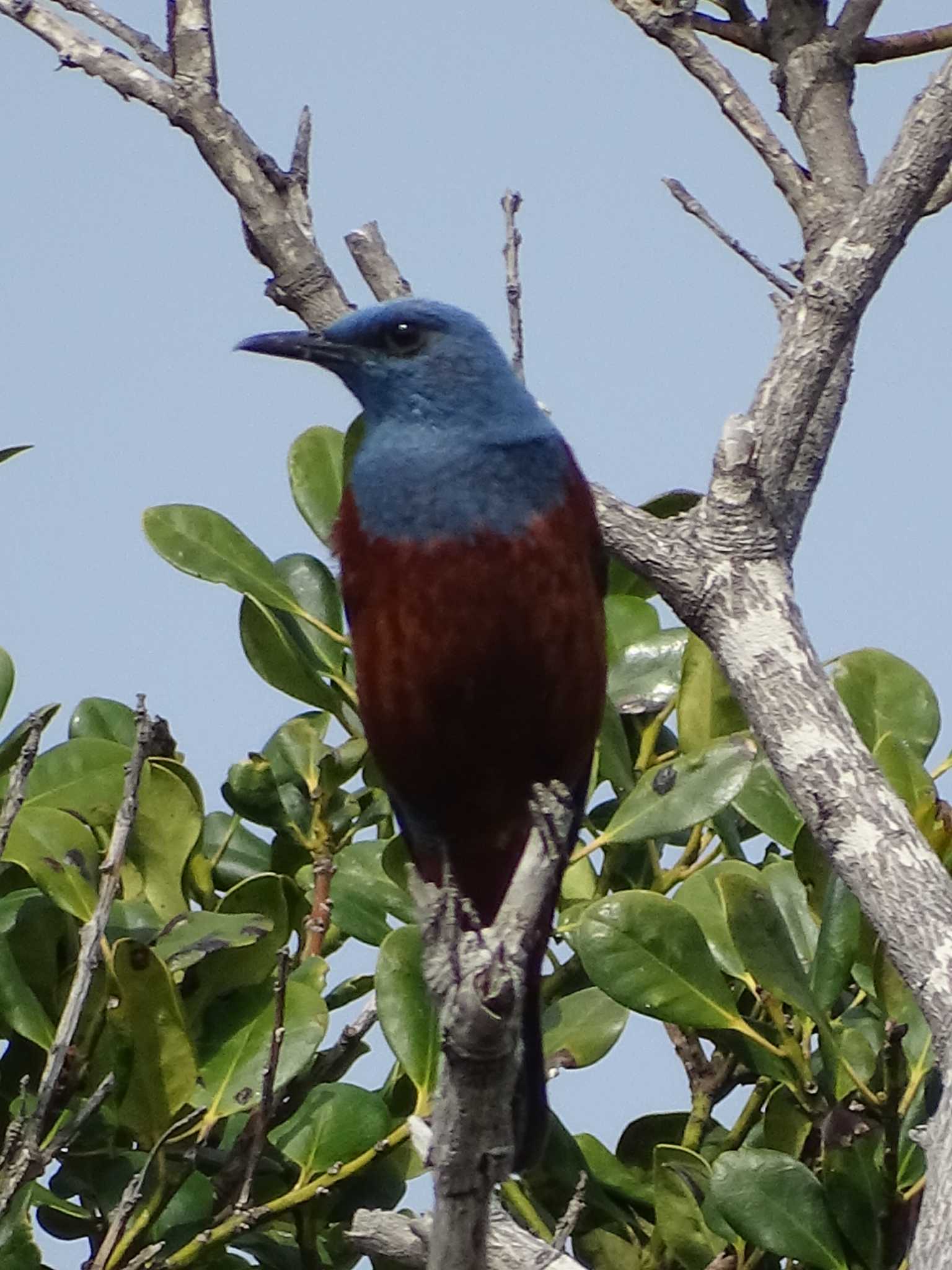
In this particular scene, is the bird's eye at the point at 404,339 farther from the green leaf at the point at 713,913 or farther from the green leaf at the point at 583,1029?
the green leaf at the point at 583,1029

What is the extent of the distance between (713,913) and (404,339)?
126 centimetres

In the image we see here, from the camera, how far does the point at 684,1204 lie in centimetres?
288

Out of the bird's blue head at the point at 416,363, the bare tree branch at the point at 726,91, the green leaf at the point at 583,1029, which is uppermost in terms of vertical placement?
the bare tree branch at the point at 726,91

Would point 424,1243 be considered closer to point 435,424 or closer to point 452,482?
point 452,482

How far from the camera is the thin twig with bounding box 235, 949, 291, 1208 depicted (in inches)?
100

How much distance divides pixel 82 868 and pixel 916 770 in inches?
51.9

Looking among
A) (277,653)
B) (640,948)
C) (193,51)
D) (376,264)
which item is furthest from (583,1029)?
(193,51)

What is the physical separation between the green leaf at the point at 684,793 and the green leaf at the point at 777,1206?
0.53m

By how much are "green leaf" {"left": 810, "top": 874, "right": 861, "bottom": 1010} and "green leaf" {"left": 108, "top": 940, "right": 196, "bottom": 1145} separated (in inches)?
37.0

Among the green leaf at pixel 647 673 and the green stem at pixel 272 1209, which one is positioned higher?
the green leaf at pixel 647 673

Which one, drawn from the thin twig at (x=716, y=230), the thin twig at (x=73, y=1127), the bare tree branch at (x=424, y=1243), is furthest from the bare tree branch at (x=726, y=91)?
the thin twig at (x=73, y=1127)

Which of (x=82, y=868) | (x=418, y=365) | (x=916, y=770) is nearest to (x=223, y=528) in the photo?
(x=418, y=365)

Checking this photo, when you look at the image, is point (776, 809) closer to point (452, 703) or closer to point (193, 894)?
point (452, 703)

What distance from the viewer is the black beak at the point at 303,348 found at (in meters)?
3.56
